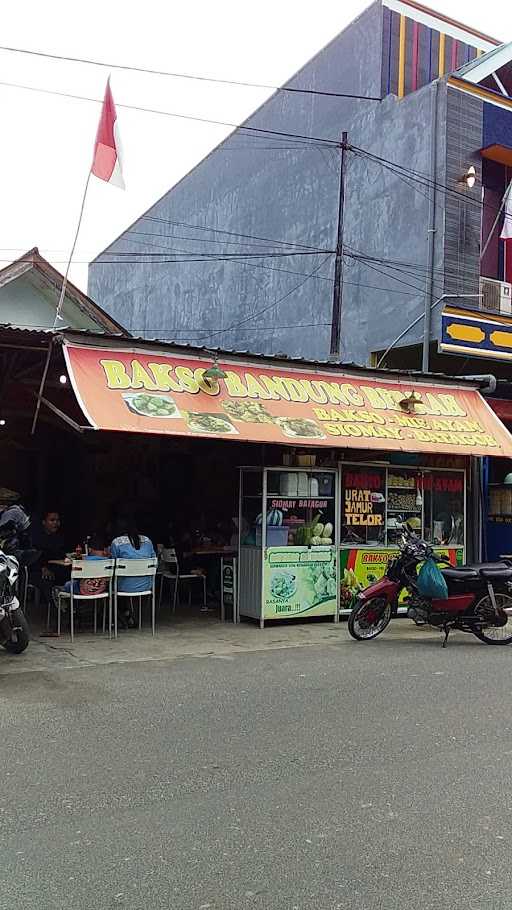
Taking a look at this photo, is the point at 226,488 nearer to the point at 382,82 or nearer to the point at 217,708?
the point at 217,708

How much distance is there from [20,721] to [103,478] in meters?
9.30

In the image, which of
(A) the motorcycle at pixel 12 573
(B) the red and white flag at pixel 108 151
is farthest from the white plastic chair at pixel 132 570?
(B) the red and white flag at pixel 108 151

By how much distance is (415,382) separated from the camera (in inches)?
503

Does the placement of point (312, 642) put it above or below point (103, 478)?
below

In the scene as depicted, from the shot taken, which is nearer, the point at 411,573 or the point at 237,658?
the point at 237,658

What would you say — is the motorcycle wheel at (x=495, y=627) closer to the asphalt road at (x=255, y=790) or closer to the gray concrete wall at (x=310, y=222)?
the asphalt road at (x=255, y=790)

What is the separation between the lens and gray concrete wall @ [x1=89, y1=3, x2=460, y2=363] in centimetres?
1861

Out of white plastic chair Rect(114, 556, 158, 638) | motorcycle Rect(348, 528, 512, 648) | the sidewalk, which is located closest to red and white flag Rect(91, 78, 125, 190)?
white plastic chair Rect(114, 556, 158, 638)

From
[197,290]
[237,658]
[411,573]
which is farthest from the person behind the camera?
[197,290]

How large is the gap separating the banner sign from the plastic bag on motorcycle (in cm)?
202

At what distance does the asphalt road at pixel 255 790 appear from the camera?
360 centimetres

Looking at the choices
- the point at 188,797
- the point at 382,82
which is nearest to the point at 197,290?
the point at 382,82

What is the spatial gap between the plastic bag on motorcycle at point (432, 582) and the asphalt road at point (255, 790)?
1651 millimetres

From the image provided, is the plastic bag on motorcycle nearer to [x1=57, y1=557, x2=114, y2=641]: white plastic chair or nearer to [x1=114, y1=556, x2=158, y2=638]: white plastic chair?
[x1=114, y1=556, x2=158, y2=638]: white plastic chair
